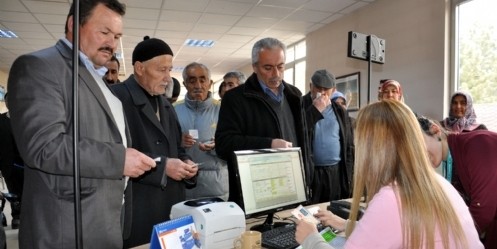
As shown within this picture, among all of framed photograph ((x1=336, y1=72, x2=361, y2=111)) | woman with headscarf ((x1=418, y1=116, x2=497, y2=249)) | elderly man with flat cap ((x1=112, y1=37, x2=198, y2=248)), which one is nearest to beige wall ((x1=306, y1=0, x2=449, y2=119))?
framed photograph ((x1=336, y1=72, x2=361, y2=111))

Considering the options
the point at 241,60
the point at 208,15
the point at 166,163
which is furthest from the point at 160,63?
the point at 241,60

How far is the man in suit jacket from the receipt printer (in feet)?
0.80

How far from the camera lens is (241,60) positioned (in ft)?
32.1

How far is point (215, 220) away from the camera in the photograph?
4.17 ft

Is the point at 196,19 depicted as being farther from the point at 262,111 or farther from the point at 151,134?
the point at 151,134

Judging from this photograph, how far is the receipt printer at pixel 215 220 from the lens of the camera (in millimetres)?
1257

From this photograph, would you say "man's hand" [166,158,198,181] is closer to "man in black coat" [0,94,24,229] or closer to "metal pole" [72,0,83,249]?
"metal pole" [72,0,83,249]

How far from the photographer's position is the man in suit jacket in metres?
1.05

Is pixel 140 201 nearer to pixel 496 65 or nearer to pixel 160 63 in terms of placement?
pixel 160 63

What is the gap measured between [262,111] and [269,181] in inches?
22.2

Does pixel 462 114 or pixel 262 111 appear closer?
pixel 262 111

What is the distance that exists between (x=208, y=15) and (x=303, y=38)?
2.29 meters

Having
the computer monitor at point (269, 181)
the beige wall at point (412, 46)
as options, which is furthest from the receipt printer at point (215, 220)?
the beige wall at point (412, 46)

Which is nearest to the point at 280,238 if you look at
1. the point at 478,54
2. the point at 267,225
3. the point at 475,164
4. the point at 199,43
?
the point at 267,225
